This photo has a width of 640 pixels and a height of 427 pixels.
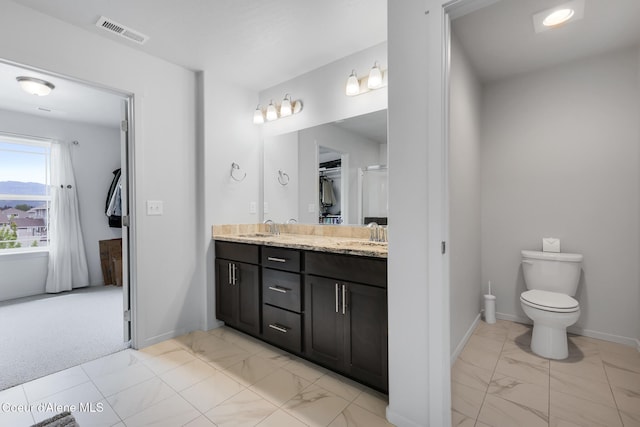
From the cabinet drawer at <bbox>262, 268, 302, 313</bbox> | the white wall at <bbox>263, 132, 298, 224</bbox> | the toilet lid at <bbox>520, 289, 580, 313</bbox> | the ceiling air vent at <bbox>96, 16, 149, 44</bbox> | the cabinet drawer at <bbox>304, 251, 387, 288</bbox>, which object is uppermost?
the ceiling air vent at <bbox>96, 16, 149, 44</bbox>

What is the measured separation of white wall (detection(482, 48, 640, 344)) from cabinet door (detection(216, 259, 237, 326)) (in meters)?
2.48

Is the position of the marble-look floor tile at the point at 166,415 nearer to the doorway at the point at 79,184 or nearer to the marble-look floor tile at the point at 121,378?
the marble-look floor tile at the point at 121,378

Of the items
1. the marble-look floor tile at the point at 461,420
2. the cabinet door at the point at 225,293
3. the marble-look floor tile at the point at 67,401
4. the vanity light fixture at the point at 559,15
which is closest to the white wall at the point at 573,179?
the vanity light fixture at the point at 559,15

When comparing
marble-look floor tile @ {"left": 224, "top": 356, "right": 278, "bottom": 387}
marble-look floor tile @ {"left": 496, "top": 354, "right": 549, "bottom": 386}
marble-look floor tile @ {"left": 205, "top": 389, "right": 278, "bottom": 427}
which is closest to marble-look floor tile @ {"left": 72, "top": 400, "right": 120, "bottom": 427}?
marble-look floor tile @ {"left": 205, "top": 389, "right": 278, "bottom": 427}

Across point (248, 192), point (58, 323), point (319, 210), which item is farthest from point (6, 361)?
point (319, 210)

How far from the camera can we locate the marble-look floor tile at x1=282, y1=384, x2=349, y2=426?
1.54m

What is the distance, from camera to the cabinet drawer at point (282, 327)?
6.88 feet

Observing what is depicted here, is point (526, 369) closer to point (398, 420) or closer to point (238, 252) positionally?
point (398, 420)

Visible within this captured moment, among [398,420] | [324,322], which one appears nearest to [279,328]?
[324,322]

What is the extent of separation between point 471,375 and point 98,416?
2.20 meters

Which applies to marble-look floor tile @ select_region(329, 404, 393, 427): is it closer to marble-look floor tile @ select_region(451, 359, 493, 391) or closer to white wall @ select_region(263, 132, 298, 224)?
marble-look floor tile @ select_region(451, 359, 493, 391)

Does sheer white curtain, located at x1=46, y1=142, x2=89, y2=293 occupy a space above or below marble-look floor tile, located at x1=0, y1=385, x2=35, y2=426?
above

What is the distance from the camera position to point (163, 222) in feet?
8.10

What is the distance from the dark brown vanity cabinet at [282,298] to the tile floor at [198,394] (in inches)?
6.1
